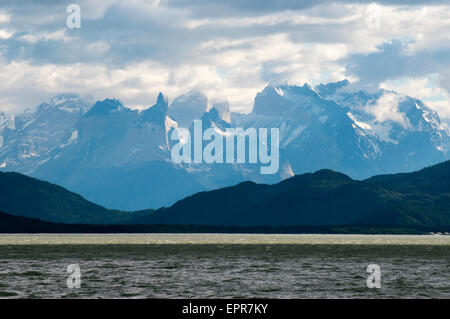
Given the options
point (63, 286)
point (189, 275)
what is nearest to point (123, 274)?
point (189, 275)

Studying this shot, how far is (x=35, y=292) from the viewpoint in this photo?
107m

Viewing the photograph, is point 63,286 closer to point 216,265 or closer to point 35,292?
point 35,292

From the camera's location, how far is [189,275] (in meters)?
138

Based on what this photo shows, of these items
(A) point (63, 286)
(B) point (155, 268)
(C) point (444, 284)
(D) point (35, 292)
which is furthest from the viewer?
(B) point (155, 268)
